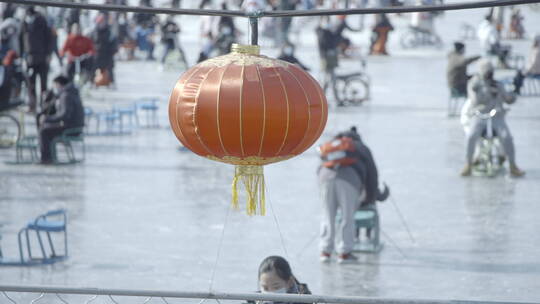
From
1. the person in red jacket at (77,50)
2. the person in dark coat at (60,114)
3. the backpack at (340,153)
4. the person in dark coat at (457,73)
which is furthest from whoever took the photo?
the person in red jacket at (77,50)

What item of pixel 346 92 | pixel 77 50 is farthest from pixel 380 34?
pixel 77 50

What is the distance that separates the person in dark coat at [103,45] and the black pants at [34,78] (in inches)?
144

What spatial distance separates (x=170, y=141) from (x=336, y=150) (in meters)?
8.10

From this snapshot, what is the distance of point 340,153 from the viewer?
1180 centimetres

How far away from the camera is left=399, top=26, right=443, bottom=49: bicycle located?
3647cm

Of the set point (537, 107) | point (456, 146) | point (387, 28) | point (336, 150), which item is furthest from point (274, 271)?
point (387, 28)

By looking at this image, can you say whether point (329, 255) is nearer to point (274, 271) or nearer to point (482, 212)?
point (482, 212)

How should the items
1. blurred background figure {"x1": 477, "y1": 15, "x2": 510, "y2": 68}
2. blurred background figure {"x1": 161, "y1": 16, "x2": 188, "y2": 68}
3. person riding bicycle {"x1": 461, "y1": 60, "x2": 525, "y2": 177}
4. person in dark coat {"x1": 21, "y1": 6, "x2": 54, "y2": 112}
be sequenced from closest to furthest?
person riding bicycle {"x1": 461, "y1": 60, "x2": 525, "y2": 177}, person in dark coat {"x1": 21, "y1": 6, "x2": 54, "y2": 112}, blurred background figure {"x1": 161, "y1": 16, "x2": 188, "y2": 68}, blurred background figure {"x1": 477, "y1": 15, "x2": 510, "y2": 68}

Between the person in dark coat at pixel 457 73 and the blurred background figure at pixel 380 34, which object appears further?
the blurred background figure at pixel 380 34

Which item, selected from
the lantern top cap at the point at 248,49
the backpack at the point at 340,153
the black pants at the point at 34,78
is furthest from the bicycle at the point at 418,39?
the lantern top cap at the point at 248,49

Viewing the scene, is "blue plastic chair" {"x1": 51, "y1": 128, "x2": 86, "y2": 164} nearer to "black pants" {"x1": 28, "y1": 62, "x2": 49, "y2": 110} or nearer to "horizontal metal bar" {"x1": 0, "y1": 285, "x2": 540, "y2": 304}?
"black pants" {"x1": 28, "y1": 62, "x2": 49, "y2": 110}

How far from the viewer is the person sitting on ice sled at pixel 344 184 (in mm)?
11820

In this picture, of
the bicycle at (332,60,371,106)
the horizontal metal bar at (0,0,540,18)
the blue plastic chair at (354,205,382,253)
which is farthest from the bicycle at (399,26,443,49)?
the horizontal metal bar at (0,0,540,18)

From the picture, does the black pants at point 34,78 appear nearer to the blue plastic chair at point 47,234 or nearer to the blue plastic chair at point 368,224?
the blue plastic chair at point 47,234
